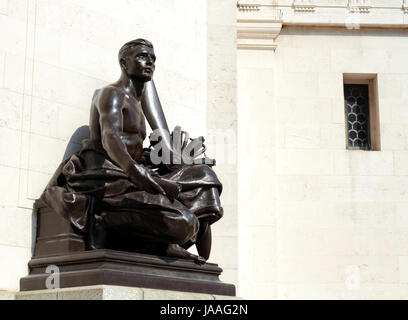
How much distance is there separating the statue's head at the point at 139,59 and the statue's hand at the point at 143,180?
1200 millimetres

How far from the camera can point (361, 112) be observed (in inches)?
533

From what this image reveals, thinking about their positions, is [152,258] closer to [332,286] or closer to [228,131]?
[228,131]

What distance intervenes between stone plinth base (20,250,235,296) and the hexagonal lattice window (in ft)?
19.9

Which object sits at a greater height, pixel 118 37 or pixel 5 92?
pixel 118 37

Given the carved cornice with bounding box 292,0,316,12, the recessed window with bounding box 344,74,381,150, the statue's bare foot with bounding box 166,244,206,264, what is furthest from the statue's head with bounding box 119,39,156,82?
the recessed window with bounding box 344,74,381,150

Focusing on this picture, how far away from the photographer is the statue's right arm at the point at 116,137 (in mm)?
7344

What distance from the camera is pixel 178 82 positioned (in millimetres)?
10352

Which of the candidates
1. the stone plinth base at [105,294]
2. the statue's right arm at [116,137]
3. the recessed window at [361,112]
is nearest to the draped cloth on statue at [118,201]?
the statue's right arm at [116,137]

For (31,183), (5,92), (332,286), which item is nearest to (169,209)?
(31,183)

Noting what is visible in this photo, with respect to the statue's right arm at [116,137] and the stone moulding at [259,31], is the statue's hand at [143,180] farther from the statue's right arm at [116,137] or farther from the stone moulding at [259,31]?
the stone moulding at [259,31]

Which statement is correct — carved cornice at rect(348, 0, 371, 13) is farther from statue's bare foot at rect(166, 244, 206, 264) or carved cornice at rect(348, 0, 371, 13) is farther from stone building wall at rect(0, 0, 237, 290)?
statue's bare foot at rect(166, 244, 206, 264)
